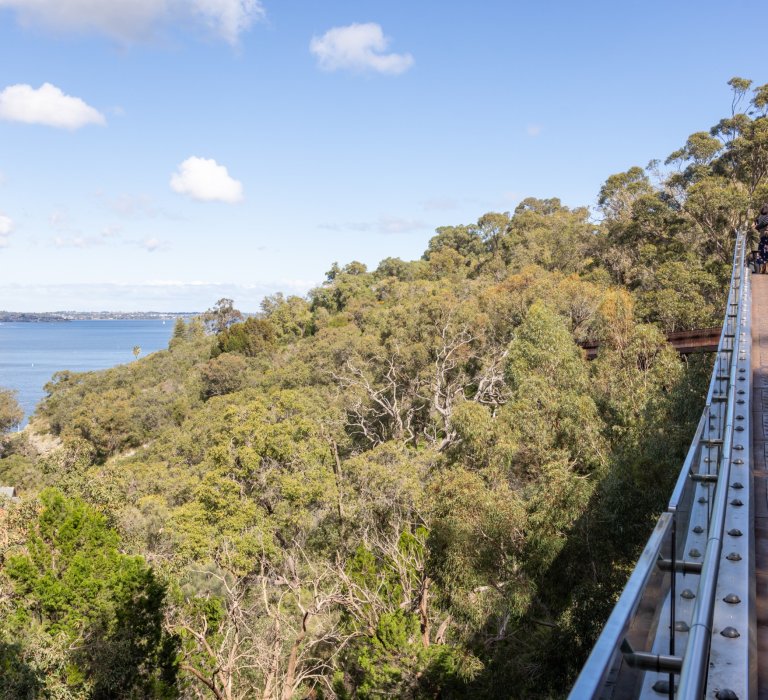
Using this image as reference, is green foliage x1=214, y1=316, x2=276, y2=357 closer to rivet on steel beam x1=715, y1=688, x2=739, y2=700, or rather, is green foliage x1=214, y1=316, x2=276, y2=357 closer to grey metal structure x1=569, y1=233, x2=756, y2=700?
grey metal structure x1=569, y1=233, x2=756, y2=700

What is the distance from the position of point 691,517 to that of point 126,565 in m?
12.0

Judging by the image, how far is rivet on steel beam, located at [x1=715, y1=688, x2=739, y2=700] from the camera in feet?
5.28

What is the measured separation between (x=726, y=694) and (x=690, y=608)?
0.86 feet

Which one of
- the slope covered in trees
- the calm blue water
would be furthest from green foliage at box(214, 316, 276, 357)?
the calm blue water

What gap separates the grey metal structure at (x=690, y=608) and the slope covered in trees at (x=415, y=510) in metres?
5.86

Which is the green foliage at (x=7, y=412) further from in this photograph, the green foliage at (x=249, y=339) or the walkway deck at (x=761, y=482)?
the walkway deck at (x=761, y=482)

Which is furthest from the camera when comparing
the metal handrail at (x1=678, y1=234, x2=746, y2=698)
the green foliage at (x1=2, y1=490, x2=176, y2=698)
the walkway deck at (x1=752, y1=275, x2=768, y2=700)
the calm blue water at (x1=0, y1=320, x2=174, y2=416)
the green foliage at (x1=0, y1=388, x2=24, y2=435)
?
the calm blue water at (x1=0, y1=320, x2=174, y2=416)

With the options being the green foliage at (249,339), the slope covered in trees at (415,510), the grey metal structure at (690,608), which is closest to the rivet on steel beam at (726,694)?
the grey metal structure at (690,608)

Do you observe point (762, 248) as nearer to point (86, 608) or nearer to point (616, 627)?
point (616, 627)

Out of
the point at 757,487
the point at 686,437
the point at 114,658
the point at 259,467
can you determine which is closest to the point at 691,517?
the point at 757,487

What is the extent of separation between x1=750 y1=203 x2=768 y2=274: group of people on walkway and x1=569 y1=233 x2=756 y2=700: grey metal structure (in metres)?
12.7

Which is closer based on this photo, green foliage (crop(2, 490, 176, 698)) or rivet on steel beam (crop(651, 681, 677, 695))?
rivet on steel beam (crop(651, 681, 677, 695))

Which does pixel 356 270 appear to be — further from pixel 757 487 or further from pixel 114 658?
pixel 757 487

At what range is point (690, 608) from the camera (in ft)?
6.05
